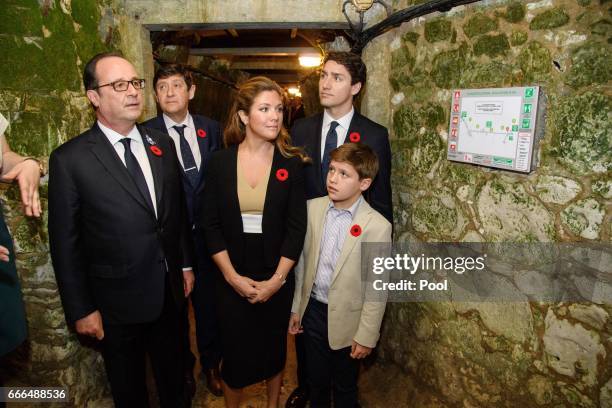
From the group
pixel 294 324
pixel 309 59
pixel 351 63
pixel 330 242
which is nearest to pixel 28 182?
pixel 330 242

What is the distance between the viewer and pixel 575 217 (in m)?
1.66

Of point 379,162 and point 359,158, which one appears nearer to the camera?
point 359,158

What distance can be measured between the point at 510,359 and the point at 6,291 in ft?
7.47

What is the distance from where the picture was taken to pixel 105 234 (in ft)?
5.68

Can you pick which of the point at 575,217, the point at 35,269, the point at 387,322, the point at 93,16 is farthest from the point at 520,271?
the point at 93,16

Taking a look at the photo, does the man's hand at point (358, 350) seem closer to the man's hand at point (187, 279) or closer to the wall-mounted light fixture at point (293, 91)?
the man's hand at point (187, 279)

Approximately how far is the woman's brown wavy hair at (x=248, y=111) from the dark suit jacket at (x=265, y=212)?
0.06 m

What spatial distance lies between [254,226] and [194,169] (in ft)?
2.66

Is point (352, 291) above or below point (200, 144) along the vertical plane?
below

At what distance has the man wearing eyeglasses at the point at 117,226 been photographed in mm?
1681

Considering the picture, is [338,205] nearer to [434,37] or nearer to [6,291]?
[434,37]

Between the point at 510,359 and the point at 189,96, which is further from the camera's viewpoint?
the point at 189,96

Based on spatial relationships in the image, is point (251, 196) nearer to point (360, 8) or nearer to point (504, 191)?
point (504, 191)

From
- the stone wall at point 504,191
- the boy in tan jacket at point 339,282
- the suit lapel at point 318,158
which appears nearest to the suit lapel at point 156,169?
the boy in tan jacket at point 339,282
